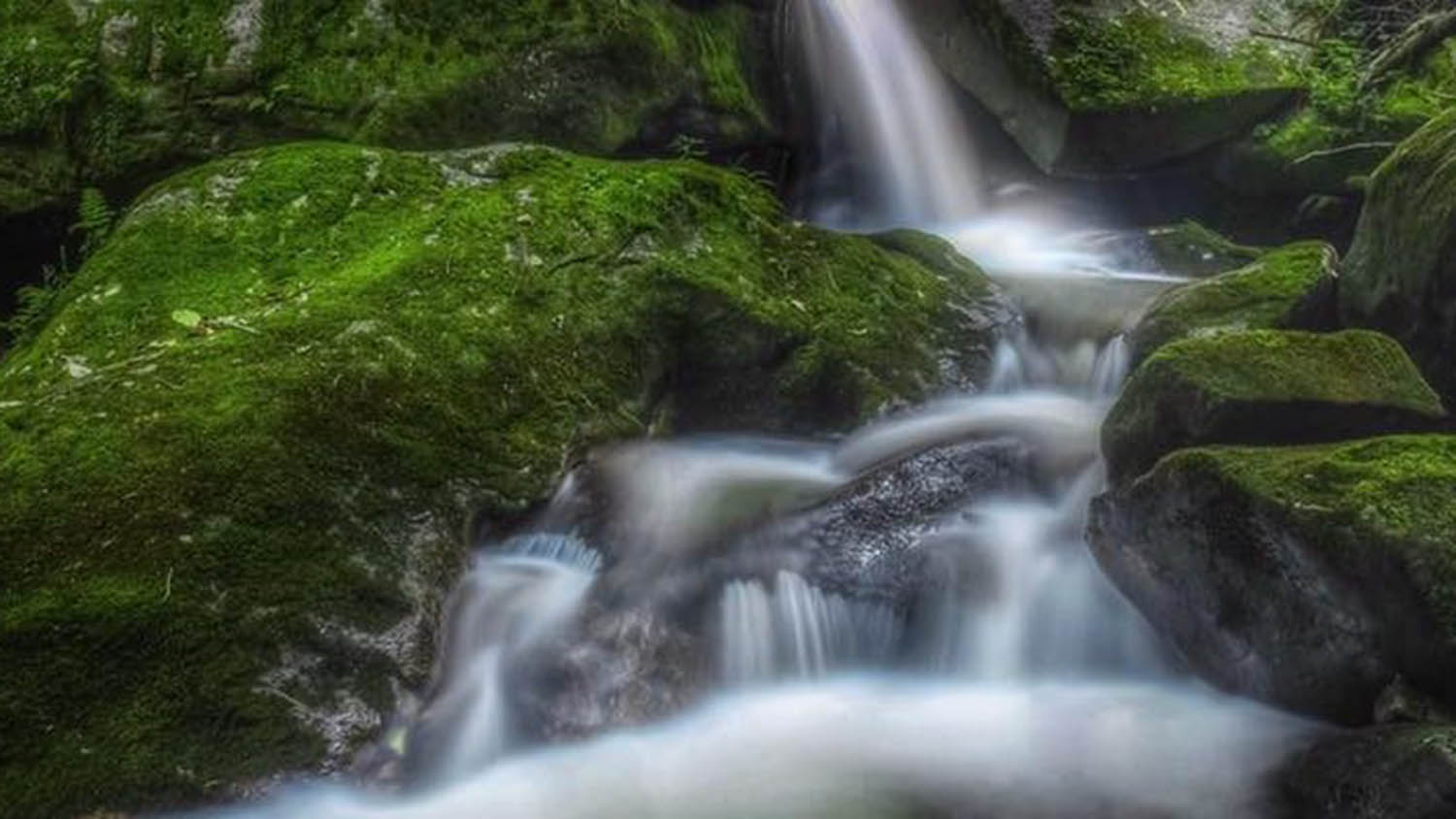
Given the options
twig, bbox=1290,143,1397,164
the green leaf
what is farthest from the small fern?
twig, bbox=1290,143,1397,164

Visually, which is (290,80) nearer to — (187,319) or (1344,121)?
(187,319)

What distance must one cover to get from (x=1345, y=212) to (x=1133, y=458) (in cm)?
475

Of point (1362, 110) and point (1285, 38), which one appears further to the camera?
point (1285, 38)

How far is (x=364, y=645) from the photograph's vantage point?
349 cm

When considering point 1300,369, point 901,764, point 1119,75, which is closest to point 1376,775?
point 901,764

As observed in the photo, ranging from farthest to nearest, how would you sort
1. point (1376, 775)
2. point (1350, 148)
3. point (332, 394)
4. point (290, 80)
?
point (1350, 148) → point (290, 80) → point (332, 394) → point (1376, 775)

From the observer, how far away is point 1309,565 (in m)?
3.50

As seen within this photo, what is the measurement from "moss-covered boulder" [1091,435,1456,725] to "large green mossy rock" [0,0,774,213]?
15.0 feet

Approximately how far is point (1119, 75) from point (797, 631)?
6.21 metres

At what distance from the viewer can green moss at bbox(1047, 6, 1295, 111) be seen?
8609 millimetres

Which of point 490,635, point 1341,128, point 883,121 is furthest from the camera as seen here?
point 883,121

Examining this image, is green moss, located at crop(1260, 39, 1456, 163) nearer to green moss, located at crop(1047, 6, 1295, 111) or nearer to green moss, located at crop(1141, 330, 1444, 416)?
green moss, located at crop(1047, 6, 1295, 111)

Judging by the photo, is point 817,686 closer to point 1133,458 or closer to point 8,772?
point 1133,458

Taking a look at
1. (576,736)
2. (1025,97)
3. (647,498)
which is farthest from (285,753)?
(1025,97)
